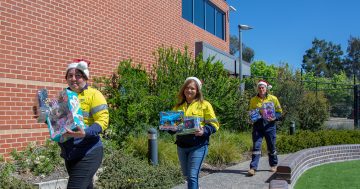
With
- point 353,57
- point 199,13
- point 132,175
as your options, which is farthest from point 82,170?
point 353,57

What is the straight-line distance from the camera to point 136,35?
11773 millimetres

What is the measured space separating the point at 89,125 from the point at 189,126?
1.42 metres

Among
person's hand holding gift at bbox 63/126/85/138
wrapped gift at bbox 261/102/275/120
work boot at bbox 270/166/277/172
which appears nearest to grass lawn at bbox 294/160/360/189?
work boot at bbox 270/166/277/172

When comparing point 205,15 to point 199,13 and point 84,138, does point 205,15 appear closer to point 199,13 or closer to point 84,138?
point 199,13

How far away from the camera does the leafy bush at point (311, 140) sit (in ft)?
38.1

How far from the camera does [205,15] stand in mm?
18953

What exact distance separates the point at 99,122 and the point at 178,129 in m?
1.43

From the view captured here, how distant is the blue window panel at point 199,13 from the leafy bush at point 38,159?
1119 cm

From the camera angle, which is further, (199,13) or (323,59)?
(323,59)

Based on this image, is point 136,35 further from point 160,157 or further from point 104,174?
point 104,174

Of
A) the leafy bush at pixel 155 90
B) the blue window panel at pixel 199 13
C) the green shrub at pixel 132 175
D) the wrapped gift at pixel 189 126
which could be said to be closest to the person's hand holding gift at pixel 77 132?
the wrapped gift at pixel 189 126

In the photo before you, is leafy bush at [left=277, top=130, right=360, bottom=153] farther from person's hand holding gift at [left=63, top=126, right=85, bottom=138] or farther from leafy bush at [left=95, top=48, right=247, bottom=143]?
person's hand holding gift at [left=63, top=126, right=85, bottom=138]

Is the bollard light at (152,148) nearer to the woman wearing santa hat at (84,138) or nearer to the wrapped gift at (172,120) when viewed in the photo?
the wrapped gift at (172,120)

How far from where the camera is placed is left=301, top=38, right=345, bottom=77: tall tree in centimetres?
9344
